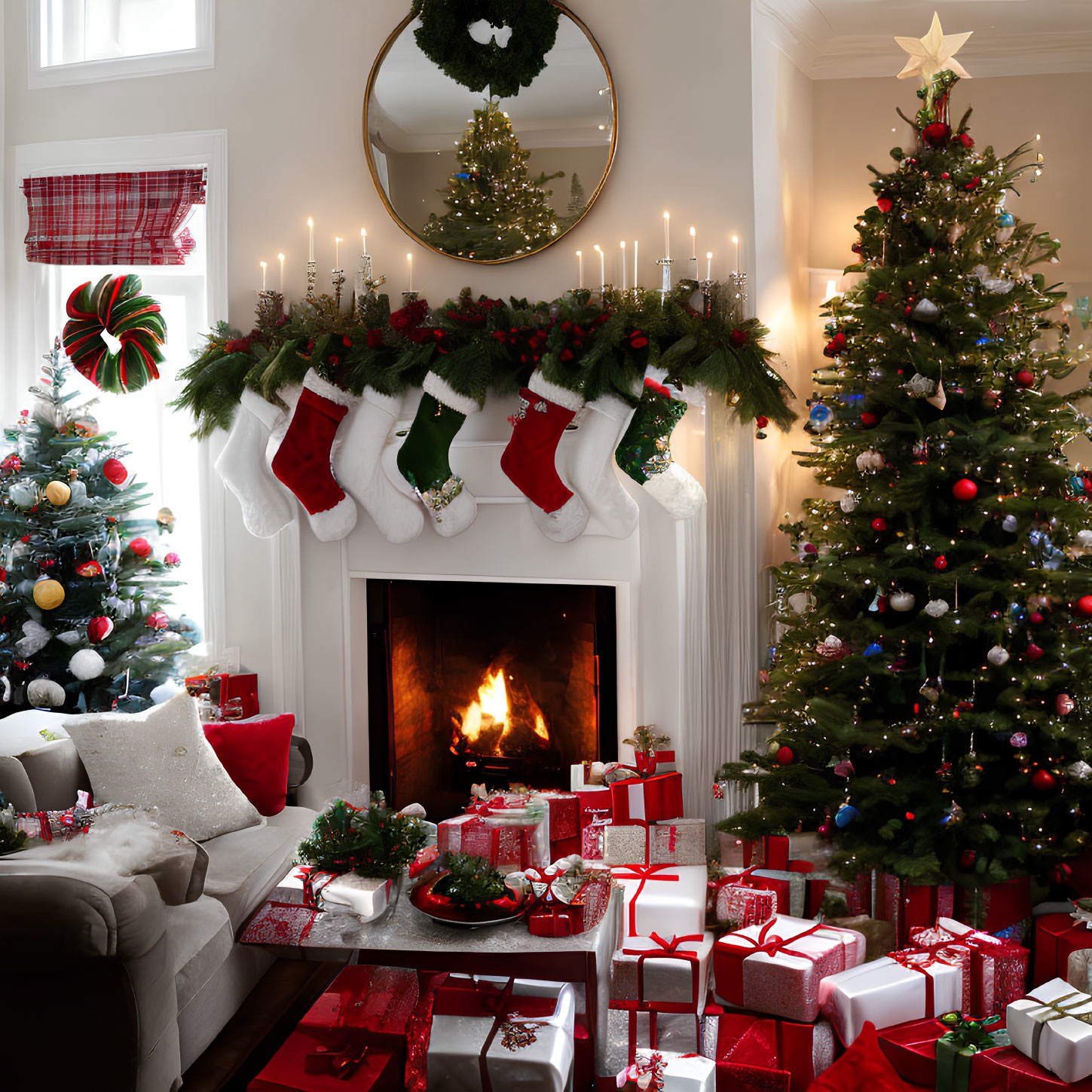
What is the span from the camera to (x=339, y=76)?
328 cm

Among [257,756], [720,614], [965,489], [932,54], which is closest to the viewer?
[965,489]

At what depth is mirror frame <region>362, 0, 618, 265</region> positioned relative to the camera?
2.99 meters

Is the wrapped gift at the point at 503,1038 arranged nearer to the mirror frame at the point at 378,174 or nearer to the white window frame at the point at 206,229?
the white window frame at the point at 206,229

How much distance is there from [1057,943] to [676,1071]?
1.08 m

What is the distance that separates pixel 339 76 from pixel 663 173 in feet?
3.98

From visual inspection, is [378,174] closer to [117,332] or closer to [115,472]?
[117,332]

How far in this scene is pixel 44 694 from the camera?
341 centimetres

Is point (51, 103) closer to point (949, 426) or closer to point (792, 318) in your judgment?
point (792, 318)

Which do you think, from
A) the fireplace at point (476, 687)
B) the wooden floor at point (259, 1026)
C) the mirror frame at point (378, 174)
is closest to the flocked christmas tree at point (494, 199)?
the mirror frame at point (378, 174)

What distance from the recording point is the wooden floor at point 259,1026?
2195 millimetres

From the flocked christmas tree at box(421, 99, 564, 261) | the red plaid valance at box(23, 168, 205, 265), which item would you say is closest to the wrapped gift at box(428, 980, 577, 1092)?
the flocked christmas tree at box(421, 99, 564, 261)

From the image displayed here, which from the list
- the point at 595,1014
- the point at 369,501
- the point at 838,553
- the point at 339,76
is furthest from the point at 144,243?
the point at 595,1014

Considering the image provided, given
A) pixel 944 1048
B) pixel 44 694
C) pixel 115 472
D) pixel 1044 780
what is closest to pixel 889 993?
pixel 944 1048

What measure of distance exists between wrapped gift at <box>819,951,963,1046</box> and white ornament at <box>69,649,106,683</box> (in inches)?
104
